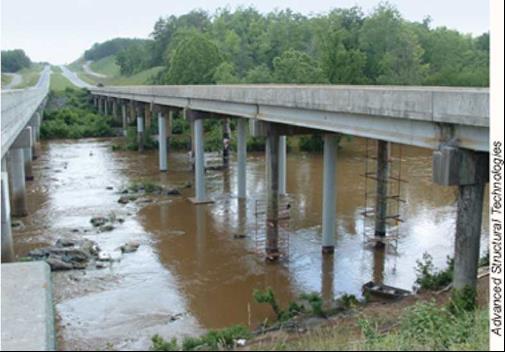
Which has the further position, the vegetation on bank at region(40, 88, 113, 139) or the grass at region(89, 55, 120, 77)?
the grass at region(89, 55, 120, 77)

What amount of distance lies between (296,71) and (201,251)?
28.9m

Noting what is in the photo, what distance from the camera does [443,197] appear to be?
2531cm

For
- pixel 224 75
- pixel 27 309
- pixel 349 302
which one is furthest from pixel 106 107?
pixel 27 309

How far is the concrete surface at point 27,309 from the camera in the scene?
779 cm

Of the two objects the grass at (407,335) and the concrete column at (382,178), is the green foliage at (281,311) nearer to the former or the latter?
the grass at (407,335)

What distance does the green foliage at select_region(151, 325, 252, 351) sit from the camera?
838cm

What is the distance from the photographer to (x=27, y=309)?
915 cm

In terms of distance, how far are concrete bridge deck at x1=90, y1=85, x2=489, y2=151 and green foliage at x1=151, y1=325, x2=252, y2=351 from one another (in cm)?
511

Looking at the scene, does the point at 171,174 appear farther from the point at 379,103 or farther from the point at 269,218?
the point at 379,103

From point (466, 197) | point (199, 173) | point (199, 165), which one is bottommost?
point (199, 173)

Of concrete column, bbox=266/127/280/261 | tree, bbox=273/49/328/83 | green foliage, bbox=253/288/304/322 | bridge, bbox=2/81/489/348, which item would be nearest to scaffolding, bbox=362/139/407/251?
bridge, bbox=2/81/489/348

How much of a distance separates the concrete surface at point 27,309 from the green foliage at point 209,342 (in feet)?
4.84

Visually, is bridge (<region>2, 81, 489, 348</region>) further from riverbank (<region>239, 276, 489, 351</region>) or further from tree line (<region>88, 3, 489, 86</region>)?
tree line (<region>88, 3, 489, 86</region>)

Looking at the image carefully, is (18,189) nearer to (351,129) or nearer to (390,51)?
(351,129)
